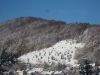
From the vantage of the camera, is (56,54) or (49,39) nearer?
(56,54)

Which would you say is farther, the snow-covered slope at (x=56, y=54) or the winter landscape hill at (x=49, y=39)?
the winter landscape hill at (x=49, y=39)

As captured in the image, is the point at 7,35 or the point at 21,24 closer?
the point at 7,35

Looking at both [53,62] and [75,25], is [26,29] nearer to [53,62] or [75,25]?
[75,25]

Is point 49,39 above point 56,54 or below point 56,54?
above

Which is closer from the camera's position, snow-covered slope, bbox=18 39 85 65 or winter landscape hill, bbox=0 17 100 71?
snow-covered slope, bbox=18 39 85 65

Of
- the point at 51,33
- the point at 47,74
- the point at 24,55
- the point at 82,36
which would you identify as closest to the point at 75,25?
the point at 51,33
